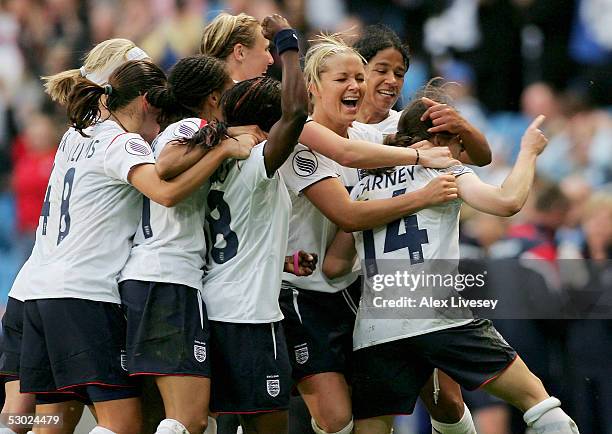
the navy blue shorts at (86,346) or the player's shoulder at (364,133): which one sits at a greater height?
the player's shoulder at (364,133)

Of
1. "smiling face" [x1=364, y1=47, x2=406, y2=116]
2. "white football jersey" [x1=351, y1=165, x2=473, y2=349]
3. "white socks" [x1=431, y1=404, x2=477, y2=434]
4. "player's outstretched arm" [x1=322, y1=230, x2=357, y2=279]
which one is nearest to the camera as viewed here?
Answer: "white football jersey" [x1=351, y1=165, x2=473, y2=349]

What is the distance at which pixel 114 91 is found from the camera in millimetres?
4426

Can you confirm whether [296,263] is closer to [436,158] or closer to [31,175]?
[436,158]

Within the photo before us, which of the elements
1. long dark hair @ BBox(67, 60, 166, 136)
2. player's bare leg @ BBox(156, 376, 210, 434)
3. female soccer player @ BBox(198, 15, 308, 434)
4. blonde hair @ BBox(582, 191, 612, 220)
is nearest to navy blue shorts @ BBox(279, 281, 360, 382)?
female soccer player @ BBox(198, 15, 308, 434)

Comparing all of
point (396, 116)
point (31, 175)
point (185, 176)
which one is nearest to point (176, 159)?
point (185, 176)

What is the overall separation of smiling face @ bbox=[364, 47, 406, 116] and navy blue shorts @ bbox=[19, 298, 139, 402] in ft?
5.42

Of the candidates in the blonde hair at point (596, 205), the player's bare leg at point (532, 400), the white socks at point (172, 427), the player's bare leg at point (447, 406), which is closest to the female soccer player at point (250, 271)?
the white socks at point (172, 427)

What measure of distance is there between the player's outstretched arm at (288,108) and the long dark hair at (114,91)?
23.7 inches

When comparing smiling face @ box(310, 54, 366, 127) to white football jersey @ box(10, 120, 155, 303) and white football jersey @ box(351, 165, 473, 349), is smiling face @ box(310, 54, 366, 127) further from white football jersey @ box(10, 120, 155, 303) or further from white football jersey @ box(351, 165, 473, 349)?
white football jersey @ box(10, 120, 155, 303)

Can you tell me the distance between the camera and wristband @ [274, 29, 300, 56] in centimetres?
409

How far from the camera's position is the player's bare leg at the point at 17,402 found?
4.78 metres

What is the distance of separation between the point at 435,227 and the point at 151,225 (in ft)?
3.71

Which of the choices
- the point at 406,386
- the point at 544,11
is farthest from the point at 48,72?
the point at 406,386

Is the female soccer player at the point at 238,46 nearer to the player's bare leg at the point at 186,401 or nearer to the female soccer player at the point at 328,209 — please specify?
the female soccer player at the point at 328,209
